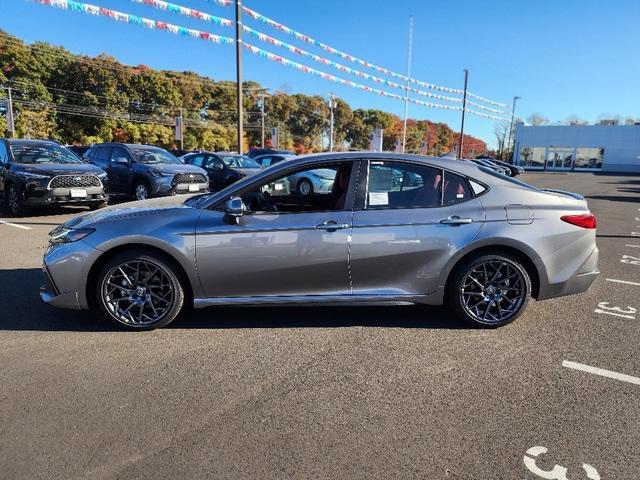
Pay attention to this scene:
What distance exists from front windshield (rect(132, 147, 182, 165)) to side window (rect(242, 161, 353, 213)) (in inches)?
334

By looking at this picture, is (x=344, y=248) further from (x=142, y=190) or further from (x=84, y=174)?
(x=142, y=190)

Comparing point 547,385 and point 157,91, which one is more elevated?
point 157,91

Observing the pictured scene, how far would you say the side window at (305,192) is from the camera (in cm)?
410

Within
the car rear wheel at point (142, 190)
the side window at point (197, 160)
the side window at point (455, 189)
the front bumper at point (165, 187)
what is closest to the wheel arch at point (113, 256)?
the side window at point (455, 189)

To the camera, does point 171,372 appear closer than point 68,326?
Yes

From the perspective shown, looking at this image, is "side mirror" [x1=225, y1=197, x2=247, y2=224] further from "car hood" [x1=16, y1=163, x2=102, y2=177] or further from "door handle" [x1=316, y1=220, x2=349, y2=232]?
"car hood" [x1=16, y1=163, x2=102, y2=177]

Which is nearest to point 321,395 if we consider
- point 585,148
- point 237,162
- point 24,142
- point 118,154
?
point 24,142

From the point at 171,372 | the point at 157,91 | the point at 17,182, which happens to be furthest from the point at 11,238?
the point at 157,91

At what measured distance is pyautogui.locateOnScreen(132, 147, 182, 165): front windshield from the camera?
12.2 m

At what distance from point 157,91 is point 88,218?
213 ft

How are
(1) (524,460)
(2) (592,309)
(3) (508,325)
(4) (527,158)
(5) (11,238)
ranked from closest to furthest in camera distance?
1. (1) (524,460)
2. (3) (508,325)
3. (2) (592,309)
4. (5) (11,238)
5. (4) (527,158)

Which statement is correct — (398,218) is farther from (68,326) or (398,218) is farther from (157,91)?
(157,91)

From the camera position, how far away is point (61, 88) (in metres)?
54.2

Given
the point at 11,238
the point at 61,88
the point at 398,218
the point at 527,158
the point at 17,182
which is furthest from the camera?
the point at 527,158
